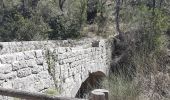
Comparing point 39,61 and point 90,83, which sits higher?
point 39,61

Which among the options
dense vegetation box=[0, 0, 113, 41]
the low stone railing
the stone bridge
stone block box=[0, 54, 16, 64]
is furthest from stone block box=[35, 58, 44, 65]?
dense vegetation box=[0, 0, 113, 41]

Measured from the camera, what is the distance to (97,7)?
101ft

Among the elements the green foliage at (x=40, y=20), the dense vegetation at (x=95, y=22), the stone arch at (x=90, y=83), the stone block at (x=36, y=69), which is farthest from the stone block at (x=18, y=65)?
the green foliage at (x=40, y=20)

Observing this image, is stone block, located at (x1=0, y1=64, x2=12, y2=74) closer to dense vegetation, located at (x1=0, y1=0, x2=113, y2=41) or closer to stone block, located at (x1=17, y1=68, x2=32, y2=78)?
stone block, located at (x1=17, y1=68, x2=32, y2=78)

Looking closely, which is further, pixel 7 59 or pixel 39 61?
pixel 39 61

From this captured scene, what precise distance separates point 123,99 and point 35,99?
275 cm

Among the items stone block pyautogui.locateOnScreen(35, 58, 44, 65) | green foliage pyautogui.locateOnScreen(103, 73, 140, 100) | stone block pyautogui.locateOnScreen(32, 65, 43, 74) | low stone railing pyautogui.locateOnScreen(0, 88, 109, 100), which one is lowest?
green foliage pyautogui.locateOnScreen(103, 73, 140, 100)

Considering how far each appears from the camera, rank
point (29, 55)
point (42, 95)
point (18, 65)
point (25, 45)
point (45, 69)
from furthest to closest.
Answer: point (25, 45) → point (45, 69) → point (29, 55) → point (18, 65) → point (42, 95)

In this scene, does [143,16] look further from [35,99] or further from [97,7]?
[35,99]

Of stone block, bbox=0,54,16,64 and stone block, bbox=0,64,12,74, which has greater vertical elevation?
stone block, bbox=0,54,16,64

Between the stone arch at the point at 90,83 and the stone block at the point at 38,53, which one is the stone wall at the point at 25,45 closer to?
the stone arch at the point at 90,83

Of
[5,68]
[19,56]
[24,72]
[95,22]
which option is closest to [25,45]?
[24,72]

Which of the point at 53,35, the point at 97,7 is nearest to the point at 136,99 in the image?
the point at 53,35

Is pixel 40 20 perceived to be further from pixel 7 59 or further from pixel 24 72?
pixel 7 59
